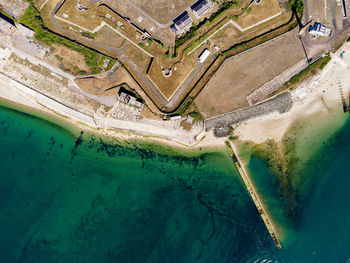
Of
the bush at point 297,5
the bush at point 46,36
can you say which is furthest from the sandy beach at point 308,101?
the bush at point 46,36

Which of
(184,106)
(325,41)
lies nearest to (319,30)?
(325,41)

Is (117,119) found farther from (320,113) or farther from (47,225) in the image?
(320,113)

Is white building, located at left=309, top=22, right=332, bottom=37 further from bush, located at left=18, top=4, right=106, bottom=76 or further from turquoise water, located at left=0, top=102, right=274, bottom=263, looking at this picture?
bush, located at left=18, top=4, right=106, bottom=76

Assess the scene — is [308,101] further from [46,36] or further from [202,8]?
[46,36]

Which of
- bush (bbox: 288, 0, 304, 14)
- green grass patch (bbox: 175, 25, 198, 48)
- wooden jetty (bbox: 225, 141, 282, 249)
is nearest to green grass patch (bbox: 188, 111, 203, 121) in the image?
wooden jetty (bbox: 225, 141, 282, 249)

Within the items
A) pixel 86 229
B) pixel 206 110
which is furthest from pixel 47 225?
pixel 206 110
